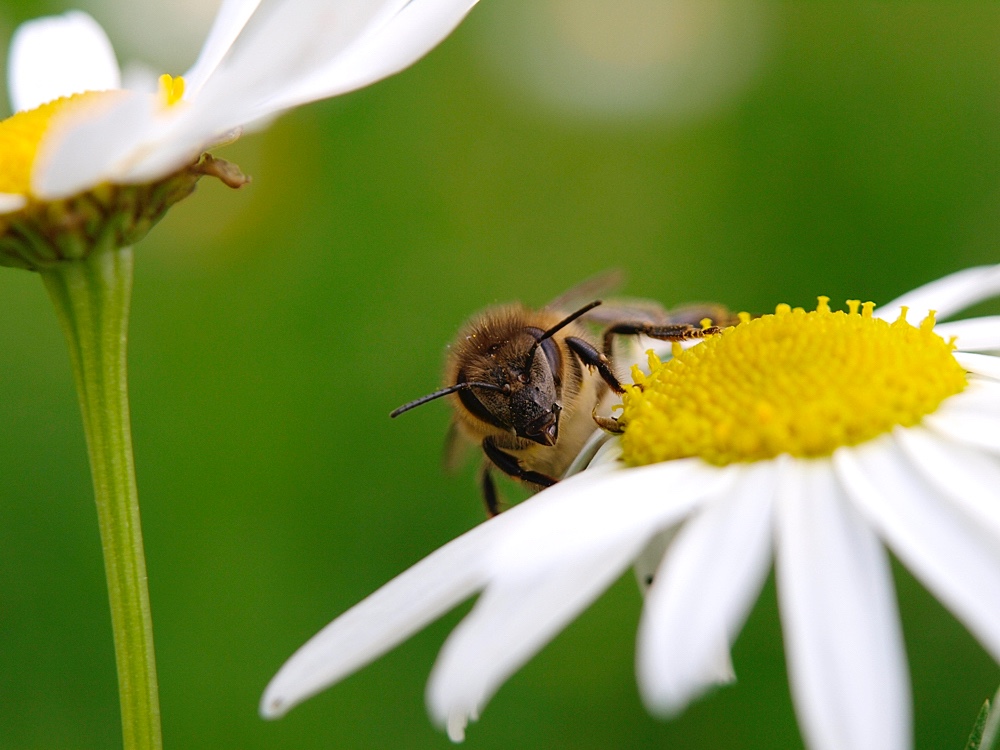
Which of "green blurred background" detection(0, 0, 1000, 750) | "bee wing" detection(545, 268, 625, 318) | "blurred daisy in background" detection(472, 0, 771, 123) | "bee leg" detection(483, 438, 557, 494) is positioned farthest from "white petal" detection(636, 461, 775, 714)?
"blurred daisy in background" detection(472, 0, 771, 123)

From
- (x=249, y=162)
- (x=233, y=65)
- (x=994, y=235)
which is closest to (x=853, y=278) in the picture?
(x=994, y=235)

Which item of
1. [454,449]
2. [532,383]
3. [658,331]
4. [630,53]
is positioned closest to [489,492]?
[454,449]

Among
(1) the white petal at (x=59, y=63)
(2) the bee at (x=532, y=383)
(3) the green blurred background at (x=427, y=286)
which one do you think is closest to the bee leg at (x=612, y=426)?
(2) the bee at (x=532, y=383)

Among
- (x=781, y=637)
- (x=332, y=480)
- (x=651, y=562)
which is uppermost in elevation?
(x=332, y=480)

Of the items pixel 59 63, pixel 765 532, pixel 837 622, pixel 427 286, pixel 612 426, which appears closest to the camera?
pixel 837 622

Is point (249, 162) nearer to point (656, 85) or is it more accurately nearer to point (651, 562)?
point (656, 85)

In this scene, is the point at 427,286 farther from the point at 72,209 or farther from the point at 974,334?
the point at 72,209

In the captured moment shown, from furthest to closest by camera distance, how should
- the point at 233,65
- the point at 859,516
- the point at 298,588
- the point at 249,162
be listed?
1. the point at 249,162
2. the point at 298,588
3. the point at 233,65
4. the point at 859,516
